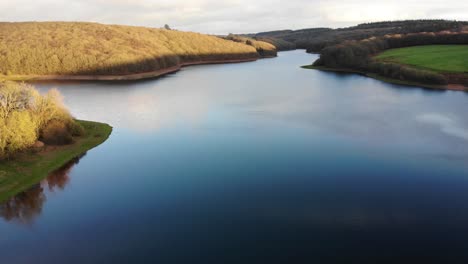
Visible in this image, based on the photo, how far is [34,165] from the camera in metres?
39.6

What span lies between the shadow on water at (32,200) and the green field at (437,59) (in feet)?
326

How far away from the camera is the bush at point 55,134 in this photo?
4603 cm

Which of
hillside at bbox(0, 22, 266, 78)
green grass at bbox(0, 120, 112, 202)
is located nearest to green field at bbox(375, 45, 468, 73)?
green grass at bbox(0, 120, 112, 202)

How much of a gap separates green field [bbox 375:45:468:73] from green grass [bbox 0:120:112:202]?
9495cm

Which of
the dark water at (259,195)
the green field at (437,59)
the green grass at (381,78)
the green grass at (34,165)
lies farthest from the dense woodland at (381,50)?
the green grass at (34,165)

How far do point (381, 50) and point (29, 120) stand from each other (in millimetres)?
148607

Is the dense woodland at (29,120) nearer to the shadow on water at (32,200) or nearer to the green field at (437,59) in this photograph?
the shadow on water at (32,200)

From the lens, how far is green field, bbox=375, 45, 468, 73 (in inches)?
3798

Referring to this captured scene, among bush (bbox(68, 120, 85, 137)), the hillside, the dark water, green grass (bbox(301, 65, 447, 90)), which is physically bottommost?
the dark water

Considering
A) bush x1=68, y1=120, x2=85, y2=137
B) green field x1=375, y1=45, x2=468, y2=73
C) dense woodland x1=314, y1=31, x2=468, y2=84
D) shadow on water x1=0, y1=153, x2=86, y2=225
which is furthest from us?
dense woodland x1=314, y1=31, x2=468, y2=84

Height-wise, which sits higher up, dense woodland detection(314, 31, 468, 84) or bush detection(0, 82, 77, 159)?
dense woodland detection(314, 31, 468, 84)

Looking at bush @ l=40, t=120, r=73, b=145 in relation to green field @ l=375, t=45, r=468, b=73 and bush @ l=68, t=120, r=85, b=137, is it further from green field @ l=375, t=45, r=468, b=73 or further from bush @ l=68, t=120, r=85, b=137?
green field @ l=375, t=45, r=468, b=73

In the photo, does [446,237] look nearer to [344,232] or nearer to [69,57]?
[344,232]

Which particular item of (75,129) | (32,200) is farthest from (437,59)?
(32,200)
